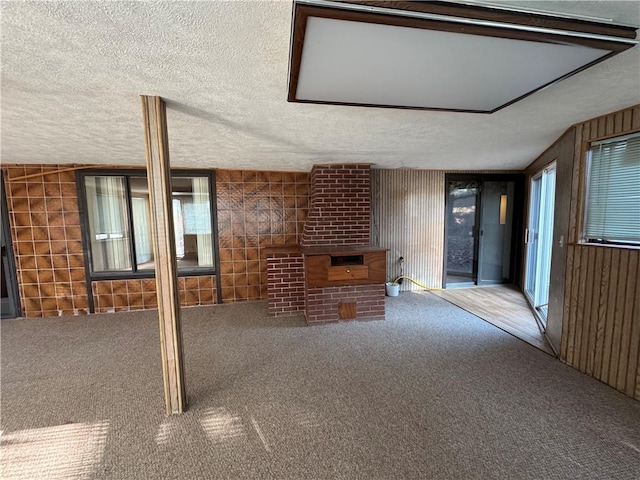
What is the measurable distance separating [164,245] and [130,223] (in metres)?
3.07

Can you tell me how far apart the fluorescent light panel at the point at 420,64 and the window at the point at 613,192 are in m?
1.19

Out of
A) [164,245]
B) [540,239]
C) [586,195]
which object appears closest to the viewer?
[164,245]

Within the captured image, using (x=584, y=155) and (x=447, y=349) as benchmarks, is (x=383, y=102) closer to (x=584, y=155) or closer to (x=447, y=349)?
(x=584, y=155)

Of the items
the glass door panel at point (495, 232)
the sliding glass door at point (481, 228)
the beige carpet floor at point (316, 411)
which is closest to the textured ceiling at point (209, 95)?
the sliding glass door at point (481, 228)

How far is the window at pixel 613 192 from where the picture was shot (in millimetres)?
2043

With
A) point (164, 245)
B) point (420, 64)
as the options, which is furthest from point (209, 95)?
point (420, 64)

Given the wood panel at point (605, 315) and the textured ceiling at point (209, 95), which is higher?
the textured ceiling at point (209, 95)

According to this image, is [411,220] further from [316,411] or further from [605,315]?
[316,411]

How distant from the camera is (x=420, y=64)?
1327 mm

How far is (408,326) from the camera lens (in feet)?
11.0

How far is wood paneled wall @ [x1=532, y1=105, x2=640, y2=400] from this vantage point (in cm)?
200

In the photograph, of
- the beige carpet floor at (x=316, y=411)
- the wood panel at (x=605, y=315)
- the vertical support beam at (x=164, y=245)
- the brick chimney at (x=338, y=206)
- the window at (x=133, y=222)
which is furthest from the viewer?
the window at (x=133, y=222)

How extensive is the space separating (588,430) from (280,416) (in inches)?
80.1

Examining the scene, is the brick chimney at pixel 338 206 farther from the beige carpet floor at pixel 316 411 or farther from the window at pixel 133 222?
the window at pixel 133 222
